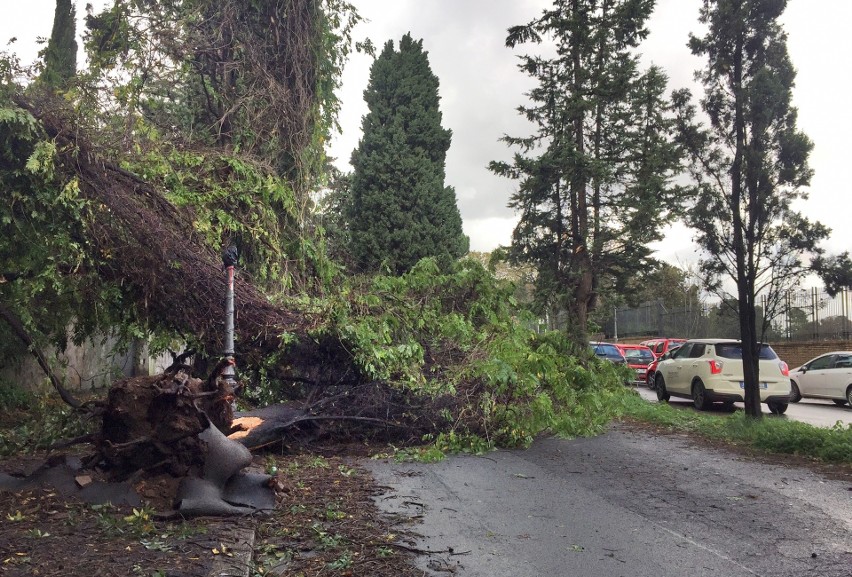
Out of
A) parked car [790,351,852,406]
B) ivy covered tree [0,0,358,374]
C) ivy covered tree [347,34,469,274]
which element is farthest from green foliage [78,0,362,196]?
parked car [790,351,852,406]

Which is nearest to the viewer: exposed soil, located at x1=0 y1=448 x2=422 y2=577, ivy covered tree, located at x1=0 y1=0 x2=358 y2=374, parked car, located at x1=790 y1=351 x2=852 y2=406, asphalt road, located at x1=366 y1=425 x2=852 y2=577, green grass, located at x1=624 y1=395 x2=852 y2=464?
exposed soil, located at x1=0 y1=448 x2=422 y2=577

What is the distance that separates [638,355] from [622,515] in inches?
854

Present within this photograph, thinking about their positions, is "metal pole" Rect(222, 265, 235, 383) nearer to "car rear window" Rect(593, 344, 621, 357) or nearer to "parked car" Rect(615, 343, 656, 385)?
"car rear window" Rect(593, 344, 621, 357)

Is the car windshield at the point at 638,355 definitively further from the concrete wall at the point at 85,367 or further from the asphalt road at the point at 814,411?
the concrete wall at the point at 85,367

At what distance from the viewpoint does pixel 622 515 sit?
18.3 ft

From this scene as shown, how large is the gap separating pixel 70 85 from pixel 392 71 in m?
20.9

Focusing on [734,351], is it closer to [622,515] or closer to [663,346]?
[622,515]

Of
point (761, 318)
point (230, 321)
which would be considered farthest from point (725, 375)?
point (230, 321)

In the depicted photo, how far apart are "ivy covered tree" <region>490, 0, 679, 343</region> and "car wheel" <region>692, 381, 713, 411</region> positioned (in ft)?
9.61

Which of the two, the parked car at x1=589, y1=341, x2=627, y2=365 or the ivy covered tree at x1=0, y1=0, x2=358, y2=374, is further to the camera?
the parked car at x1=589, y1=341, x2=627, y2=365

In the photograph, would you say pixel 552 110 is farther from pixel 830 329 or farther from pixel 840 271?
Answer: pixel 830 329

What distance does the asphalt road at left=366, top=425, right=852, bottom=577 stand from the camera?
4.36m

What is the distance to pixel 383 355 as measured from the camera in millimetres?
8781

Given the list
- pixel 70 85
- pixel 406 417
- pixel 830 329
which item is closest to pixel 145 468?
pixel 406 417
